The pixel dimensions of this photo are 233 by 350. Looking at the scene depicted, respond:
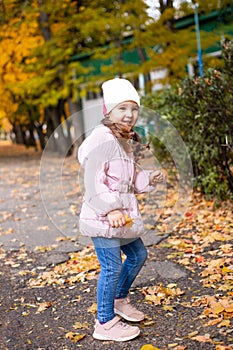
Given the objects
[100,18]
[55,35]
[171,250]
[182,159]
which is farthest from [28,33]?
[171,250]

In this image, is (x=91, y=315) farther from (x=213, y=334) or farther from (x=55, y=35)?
(x=55, y=35)

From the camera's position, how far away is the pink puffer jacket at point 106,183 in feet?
10.2

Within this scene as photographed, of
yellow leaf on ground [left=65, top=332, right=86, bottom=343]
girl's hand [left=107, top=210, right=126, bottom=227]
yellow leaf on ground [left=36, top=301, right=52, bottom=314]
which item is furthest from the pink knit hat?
yellow leaf on ground [left=36, top=301, right=52, bottom=314]

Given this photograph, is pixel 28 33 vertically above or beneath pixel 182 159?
above

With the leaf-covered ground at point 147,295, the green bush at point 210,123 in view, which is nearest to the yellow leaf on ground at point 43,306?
the leaf-covered ground at point 147,295

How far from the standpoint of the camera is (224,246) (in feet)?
17.4

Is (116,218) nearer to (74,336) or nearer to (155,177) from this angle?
(155,177)

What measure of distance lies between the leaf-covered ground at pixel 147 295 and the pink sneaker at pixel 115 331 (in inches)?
1.7

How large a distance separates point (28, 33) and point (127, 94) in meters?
14.9

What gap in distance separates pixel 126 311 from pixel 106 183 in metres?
1.04

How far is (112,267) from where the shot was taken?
3320 mm

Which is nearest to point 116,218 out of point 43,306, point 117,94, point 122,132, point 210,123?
point 122,132

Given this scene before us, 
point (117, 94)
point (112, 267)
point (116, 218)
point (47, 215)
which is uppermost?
point (117, 94)

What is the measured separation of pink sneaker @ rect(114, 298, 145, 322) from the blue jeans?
0.45 feet
